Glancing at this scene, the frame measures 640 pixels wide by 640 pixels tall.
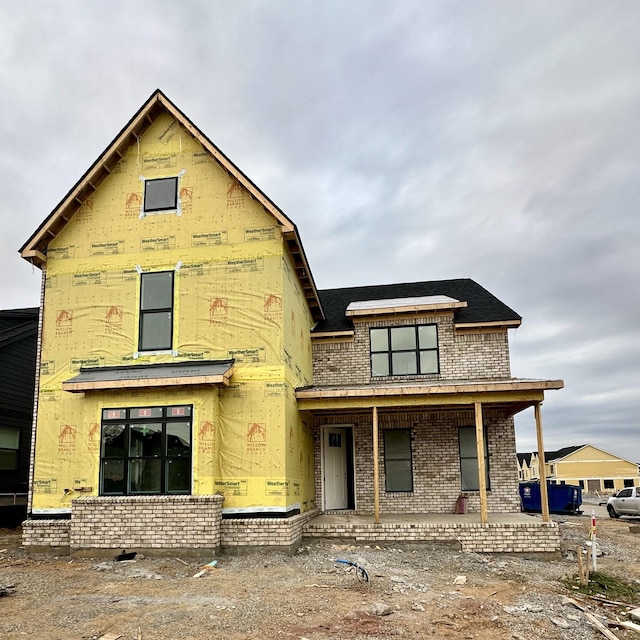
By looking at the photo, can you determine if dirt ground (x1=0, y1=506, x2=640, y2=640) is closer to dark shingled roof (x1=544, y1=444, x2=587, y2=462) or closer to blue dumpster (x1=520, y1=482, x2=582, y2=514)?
blue dumpster (x1=520, y1=482, x2=582, y2=514)

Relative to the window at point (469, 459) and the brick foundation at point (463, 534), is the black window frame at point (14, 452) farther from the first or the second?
the window at point (469, 459)

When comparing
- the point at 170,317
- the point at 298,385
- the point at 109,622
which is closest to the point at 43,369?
the point at 170,317

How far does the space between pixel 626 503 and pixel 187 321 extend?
20161mm

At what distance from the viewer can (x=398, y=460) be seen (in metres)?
16.8

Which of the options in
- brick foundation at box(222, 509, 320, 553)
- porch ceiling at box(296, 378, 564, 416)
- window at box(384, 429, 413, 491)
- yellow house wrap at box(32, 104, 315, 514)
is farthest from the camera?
window at box(384, 429, 413, 491)

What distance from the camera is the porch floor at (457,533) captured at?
12688mm

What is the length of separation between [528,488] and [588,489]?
3976 cm

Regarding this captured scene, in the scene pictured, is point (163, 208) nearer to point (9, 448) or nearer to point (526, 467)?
point (9, 448)

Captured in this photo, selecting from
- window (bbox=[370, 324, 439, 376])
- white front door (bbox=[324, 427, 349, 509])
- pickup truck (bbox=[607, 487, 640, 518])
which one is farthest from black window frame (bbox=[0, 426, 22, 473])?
pickup truck (bbox=[607, 487, 640, 518])

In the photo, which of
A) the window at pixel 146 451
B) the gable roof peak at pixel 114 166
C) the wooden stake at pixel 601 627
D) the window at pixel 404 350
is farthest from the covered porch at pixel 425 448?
the wooden stake at pixel 601 627

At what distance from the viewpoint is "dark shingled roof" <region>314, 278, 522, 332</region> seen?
17469 millimetres

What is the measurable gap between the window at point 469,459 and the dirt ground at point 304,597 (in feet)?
12.1

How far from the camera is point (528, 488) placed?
24375 mm

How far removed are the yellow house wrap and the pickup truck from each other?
16.0 metres
